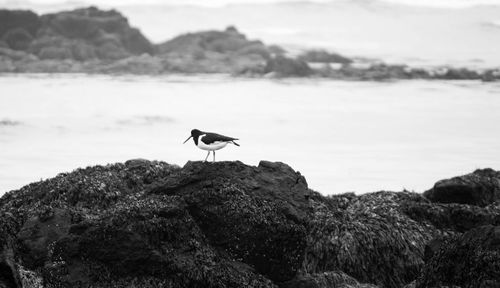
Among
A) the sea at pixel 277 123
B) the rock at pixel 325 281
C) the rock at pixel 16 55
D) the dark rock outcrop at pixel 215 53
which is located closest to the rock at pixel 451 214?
the rock at pixel 325 281

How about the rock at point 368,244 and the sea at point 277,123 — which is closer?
the rock at point 368,244

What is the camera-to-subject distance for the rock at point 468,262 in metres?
6.16

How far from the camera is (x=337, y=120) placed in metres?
21.7

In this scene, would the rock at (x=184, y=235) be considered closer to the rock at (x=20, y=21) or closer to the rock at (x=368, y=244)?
the rock at (x=368, y=244)

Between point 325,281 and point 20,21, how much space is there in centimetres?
3653

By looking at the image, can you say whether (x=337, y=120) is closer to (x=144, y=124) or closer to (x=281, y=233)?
(x=144, y=124)

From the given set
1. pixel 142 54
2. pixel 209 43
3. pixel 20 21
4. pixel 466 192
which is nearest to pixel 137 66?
pixel 142 54

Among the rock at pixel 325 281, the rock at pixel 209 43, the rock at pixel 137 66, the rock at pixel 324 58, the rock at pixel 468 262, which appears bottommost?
the rock at pixel 325 281

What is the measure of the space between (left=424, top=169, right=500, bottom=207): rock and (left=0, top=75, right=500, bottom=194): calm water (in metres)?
3.46

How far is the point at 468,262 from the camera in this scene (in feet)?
20.8

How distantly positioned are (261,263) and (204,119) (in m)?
14.2

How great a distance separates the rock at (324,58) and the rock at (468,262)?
31.4 metres

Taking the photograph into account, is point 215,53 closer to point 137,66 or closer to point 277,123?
point 137,66

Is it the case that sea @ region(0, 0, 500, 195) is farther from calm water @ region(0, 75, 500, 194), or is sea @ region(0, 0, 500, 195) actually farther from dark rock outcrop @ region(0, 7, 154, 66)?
dark rock outcrop @ region(0, 7, 154, 66)
